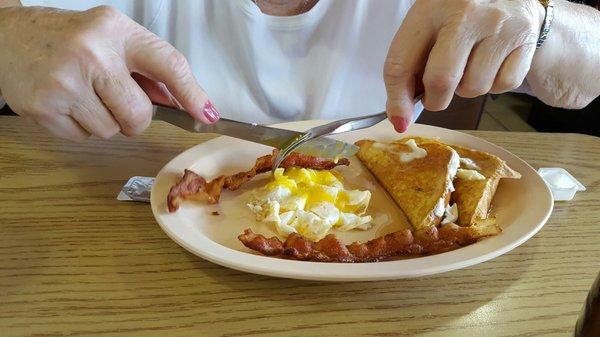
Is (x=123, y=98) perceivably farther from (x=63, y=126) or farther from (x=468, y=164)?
(x=468, y=164)

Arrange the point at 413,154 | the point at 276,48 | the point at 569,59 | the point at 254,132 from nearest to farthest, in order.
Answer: the point at 254,132
the point at 413,154
the point at 569,59
the point at 276,48

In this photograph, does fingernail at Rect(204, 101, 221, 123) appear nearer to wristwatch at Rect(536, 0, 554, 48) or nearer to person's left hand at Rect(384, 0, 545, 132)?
person's left hand at Rect(384, 0, 545, 132)

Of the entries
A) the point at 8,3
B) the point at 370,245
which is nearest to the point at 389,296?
the point at 370,245

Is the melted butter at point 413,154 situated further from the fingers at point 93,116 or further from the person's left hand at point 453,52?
the fingers at point 93,116

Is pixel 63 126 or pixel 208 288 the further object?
pixel 63 126

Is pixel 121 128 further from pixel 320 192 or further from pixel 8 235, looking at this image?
pixel 320 192

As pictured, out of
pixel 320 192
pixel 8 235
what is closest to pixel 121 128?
pixel 8 235
